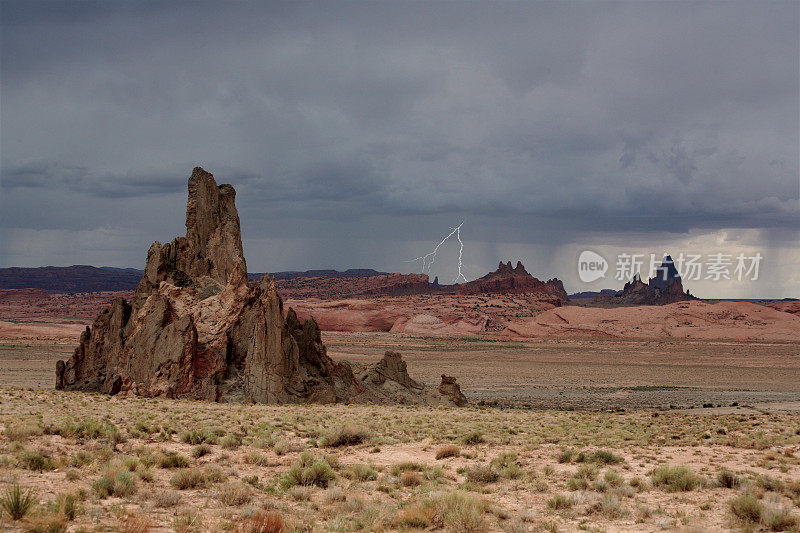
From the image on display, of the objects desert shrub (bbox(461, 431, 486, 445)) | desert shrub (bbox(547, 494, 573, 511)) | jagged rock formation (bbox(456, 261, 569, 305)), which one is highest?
jagged rock formation (bbox(456, 261, 569, 305))

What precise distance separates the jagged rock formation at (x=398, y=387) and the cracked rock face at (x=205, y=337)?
5.58 ft

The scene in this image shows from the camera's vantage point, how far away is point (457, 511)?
9617 mm

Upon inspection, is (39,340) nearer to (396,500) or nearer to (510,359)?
(510,359)

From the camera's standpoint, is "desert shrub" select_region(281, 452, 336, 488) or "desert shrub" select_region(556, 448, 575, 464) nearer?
"desert shrub" select_region(281, 452, 336, 488)

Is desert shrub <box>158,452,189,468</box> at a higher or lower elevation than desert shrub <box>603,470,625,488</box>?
lower

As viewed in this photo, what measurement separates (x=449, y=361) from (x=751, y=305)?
10091 cm

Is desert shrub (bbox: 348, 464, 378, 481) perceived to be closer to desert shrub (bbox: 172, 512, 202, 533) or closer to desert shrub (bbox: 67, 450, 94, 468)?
desert shrub (bbox: 172, 512, 202, 533)

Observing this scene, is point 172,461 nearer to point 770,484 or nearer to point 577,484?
point 577,484

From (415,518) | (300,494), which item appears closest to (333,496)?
(300,494)

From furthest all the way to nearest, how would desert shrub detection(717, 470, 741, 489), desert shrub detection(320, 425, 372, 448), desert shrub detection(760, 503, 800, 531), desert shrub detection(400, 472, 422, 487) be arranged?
desert shrub detection(320, 425, 372, 448)
desert shrub detection(400, 472, 422, 487)
desert shrub detection(717, 470, 741, 489)
desert shrub detection(760, 503, 800, 531)

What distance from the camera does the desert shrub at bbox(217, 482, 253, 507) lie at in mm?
10758

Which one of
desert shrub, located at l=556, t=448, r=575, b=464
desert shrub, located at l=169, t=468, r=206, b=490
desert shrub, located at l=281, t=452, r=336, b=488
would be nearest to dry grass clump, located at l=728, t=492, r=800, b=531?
desert shrub, located at l=556, t=448, r=575, b=464

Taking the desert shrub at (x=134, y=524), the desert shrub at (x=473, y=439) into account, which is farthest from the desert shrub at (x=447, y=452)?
the desert shrub at (x=134, y=524)

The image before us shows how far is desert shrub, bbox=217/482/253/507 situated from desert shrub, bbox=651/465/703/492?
7955 mm
